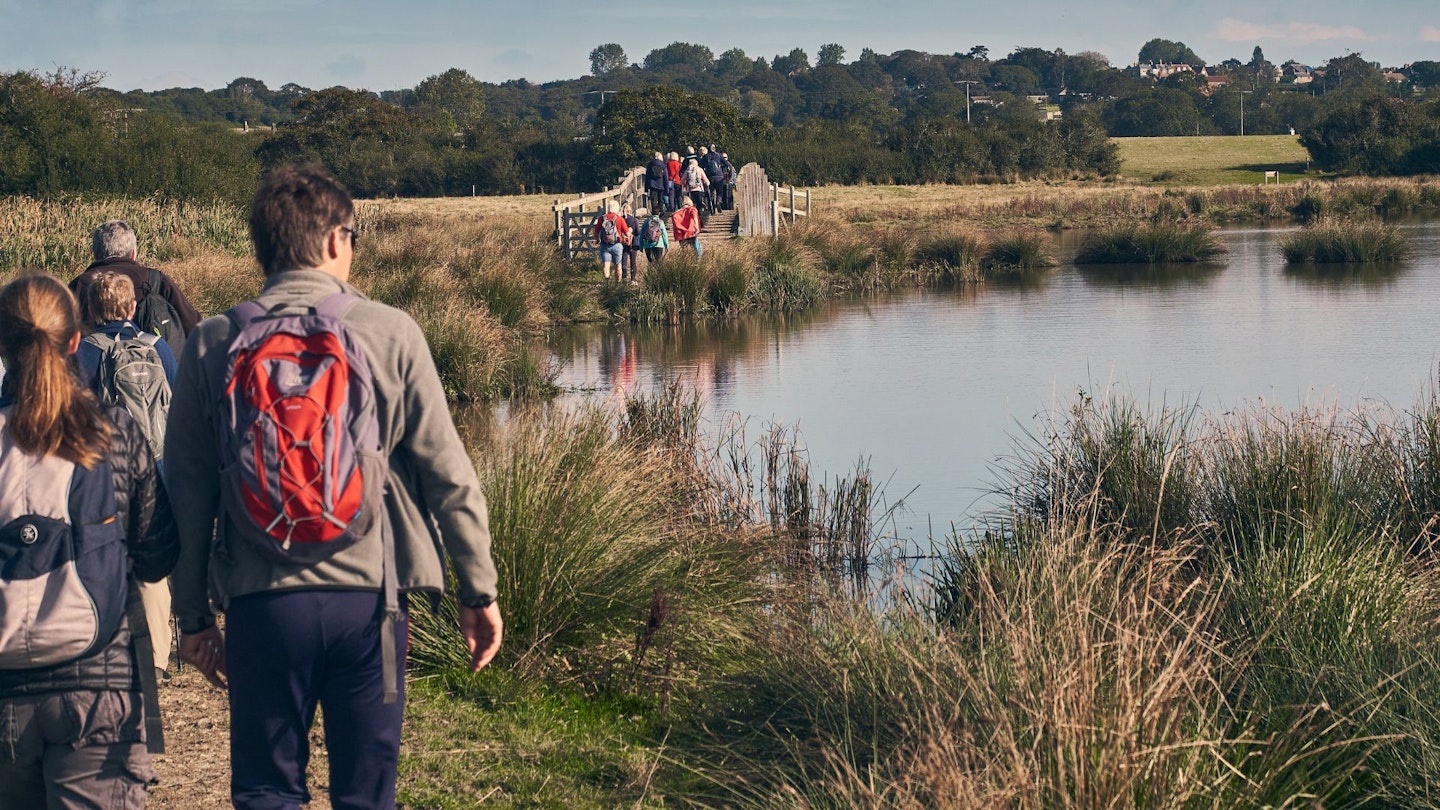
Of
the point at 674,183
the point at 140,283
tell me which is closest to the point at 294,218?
the point at 140,283

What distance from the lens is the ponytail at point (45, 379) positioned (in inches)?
125

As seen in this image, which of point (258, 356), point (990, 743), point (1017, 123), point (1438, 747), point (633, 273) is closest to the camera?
point (258, 356)

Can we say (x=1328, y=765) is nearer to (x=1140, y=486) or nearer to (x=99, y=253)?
(x=1140, y=486)

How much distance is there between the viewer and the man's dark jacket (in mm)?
6141

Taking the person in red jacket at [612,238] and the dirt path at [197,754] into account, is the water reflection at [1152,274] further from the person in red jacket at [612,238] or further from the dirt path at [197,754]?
the dirt path at [197,754]

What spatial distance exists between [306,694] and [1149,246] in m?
32.5

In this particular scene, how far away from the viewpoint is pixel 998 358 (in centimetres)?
1906

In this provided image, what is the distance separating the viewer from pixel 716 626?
6.25 metres

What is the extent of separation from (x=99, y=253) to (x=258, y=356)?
13.3 ft

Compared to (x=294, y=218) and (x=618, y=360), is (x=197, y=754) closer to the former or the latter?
(x=294, y=218)

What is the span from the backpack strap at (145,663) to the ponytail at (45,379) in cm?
34

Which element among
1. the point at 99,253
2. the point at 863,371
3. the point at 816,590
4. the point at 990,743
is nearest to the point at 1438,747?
the point at 990,743

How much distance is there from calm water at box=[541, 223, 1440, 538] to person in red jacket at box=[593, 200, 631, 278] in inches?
116

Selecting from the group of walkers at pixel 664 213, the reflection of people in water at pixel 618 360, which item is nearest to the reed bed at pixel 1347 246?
the group of walkers at pixel 664 213
